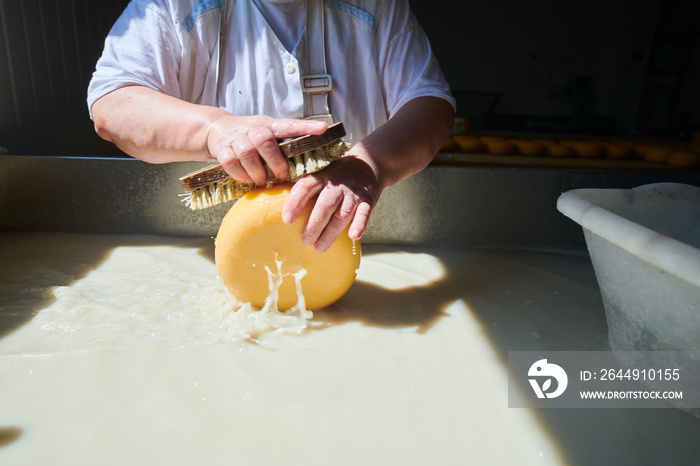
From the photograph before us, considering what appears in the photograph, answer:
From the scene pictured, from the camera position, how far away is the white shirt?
1.58m

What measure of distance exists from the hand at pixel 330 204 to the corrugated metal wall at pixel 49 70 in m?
2.16

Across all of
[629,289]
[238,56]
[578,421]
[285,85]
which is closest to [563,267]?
[629,289]

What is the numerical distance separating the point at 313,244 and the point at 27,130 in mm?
2295

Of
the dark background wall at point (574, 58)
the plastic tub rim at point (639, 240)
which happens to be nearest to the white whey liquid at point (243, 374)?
the plastic tub rim at point (639, 240)

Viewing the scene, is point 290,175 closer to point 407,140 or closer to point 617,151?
point 407,140

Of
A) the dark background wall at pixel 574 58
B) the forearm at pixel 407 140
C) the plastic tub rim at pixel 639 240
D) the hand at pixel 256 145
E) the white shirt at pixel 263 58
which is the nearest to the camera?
the plastic tub rim at pixel 639 240

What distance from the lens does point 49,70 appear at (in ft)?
9.19

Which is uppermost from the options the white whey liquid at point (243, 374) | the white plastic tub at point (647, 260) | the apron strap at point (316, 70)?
the apron strap at point (316, 70)

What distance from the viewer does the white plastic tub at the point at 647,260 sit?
0.88m

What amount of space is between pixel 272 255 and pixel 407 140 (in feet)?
1.75

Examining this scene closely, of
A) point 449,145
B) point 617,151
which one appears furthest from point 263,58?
point 617,151

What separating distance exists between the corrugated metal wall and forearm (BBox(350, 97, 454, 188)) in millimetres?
2122

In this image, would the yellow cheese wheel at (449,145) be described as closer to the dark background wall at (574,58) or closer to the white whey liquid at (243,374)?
the white whey liquid at (243,374)

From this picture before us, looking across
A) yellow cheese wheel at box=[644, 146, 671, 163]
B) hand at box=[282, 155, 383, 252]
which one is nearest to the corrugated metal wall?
hand at box=[282, 155, 383, 252]
